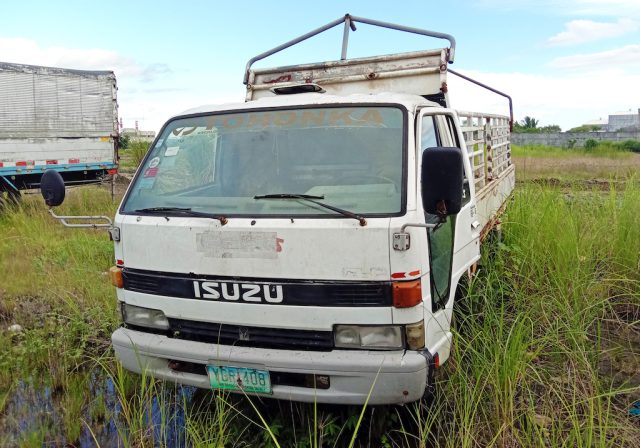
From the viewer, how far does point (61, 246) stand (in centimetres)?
739

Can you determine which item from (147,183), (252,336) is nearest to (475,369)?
(252,336)

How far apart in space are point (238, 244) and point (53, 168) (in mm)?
10373

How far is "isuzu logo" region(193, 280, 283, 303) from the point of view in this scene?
111 inches

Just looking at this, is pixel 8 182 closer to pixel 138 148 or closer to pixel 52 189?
pixel 138 148

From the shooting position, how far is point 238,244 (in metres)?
2.89

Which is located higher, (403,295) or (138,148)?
(138,148)

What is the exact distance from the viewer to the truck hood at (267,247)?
2.71 meters

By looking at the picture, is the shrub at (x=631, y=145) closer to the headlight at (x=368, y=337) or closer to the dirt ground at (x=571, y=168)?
the dirt ground at (x=571, y=168)

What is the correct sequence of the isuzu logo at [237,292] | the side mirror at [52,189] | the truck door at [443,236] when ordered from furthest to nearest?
1. the side mirror at [52,189]
2. the truck door at [443,236]
3. the isuzu logo at [237,292]

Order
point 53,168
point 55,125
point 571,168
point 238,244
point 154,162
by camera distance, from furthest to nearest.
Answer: point 571,168 → point 55,125 → point 53,168 → point 154,162 → point 238,244

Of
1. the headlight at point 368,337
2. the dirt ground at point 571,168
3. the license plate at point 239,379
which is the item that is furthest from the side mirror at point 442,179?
the dirt ground at point 571,168

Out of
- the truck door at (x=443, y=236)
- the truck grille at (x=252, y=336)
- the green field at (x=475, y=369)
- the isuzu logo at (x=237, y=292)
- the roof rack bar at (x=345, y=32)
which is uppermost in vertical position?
the roof rack bar at (x=345, y=32)

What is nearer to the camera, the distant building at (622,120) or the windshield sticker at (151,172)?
the windshield sticker at (151,172)

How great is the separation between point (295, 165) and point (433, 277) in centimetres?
97
